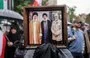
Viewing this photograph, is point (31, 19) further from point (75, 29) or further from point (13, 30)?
point (75, 29)

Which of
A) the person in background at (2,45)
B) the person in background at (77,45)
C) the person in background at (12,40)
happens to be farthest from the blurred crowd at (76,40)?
the person in background at (2,45)

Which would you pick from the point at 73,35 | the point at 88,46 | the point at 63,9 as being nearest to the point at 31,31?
the point at 63,9

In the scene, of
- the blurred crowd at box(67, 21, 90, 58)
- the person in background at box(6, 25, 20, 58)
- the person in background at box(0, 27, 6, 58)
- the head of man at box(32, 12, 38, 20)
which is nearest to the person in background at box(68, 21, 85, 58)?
the blurred crowd at box(67, 21, 90, 58)

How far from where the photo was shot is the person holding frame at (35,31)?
8.42 meters

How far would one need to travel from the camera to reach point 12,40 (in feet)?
30.6

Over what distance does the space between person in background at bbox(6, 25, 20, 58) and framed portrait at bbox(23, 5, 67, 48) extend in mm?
797

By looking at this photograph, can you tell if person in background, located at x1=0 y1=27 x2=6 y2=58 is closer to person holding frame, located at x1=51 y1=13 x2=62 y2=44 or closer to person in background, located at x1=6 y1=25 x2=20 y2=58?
person in background, located at x1=6 y1=25 x2=20 y2=58

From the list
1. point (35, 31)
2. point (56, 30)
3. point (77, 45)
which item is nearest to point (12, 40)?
point (35, 31)

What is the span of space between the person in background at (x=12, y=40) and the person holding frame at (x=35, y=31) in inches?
30.8

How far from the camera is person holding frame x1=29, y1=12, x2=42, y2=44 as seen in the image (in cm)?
842

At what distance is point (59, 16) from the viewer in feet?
27.7

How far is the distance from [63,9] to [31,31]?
712 millimetres

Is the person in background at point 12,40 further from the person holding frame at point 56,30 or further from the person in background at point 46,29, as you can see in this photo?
the person holding frame at point 56,30

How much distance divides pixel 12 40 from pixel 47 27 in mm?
1165
